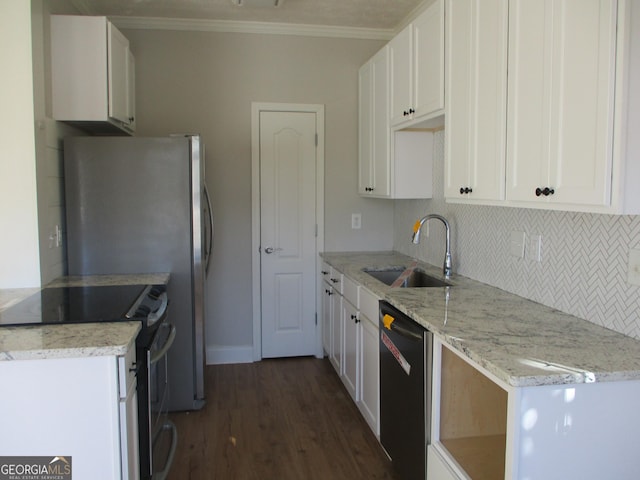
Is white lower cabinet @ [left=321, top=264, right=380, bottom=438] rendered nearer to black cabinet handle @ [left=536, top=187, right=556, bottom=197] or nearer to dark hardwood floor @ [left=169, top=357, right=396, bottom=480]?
dark hardwood floor @ [left=169, top=357, right=396, bottom=480]

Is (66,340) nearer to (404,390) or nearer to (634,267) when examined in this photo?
(404,390)

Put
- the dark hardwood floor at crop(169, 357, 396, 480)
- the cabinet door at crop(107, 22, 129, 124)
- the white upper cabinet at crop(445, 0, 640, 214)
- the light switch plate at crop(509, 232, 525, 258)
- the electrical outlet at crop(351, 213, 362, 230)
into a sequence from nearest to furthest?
the white upper cabinet at crop(445, 0, 640, 214)
the light switch plate at crop(509, 232, 525, 258)
the dark hardwood floor at crop(169, 357, 396, 480)
the cabinet door at crop(107, 22, 129, 124)
the electrical outlet at crop(351, 213, 362, 230)

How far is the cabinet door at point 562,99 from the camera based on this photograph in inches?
59.7

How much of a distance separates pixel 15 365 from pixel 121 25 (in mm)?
2986

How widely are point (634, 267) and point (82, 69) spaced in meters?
2.87

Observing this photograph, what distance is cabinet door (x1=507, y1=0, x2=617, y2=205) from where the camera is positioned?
1.52 meters

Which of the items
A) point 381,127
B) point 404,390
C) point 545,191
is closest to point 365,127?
point 381,127

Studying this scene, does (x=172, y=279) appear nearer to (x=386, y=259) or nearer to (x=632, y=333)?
(x=386, y=259)

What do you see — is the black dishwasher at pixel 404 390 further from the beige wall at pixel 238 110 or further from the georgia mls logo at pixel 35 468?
the beige wall at pixel 238 110

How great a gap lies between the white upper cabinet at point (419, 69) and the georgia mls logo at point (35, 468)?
2.18 m

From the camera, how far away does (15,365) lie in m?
1.76

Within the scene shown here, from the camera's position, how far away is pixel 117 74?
10.8 feet

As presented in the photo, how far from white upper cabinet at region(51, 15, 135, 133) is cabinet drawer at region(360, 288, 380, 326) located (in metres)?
1.77

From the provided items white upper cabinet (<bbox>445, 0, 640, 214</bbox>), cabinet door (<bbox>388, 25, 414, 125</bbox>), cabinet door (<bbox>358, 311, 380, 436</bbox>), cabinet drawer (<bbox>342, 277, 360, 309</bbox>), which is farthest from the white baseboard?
white upper cabinet (<bbox>445, 0, 640, 214</bbox>)
